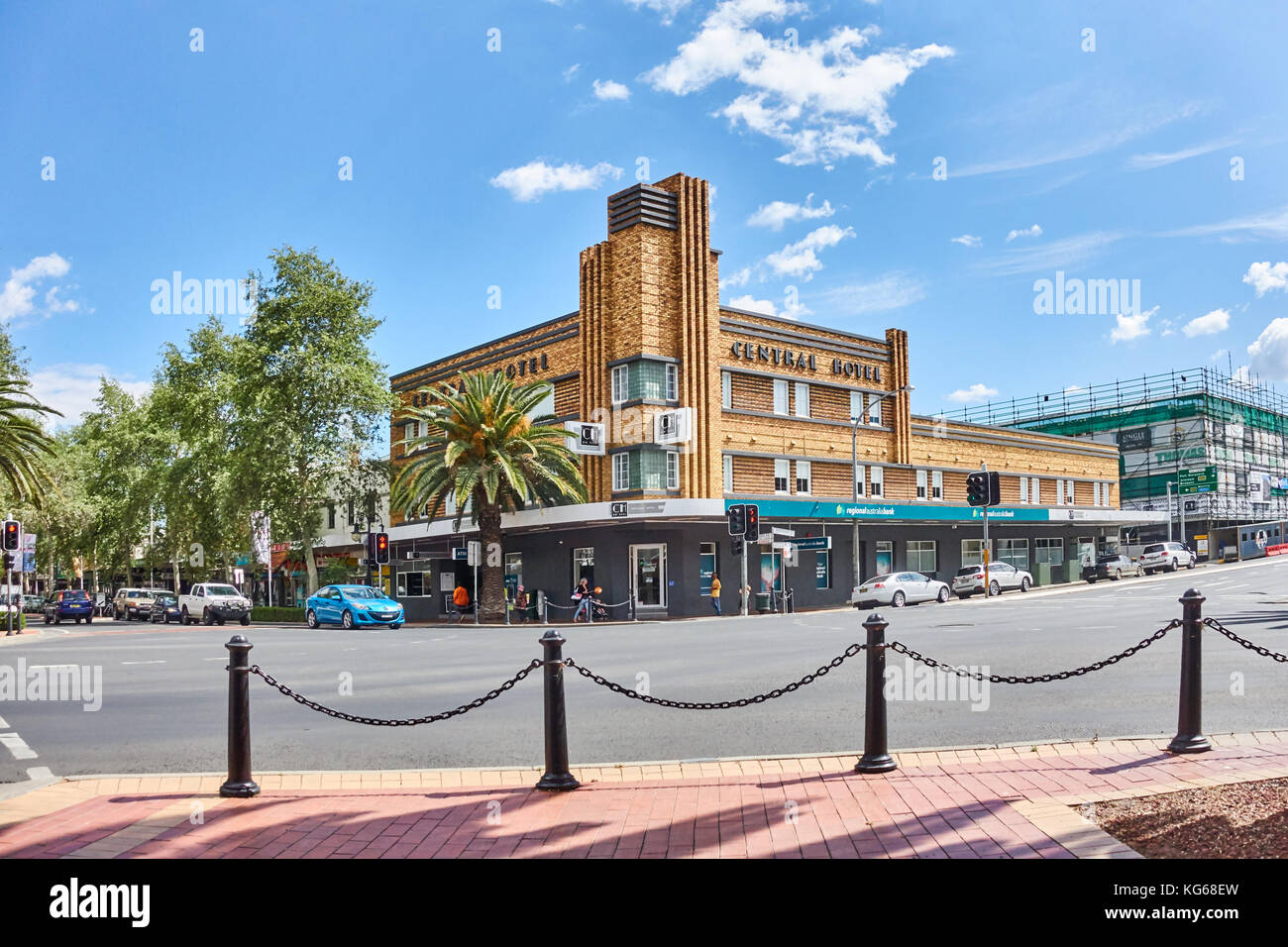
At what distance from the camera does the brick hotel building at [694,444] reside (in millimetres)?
39125

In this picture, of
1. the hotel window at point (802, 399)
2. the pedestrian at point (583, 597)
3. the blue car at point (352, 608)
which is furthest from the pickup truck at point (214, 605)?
the hotel window at point (802, 399)

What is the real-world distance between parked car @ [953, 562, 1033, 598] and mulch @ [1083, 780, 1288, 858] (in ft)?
119

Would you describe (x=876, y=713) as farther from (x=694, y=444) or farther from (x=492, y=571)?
(x=492, y=571)

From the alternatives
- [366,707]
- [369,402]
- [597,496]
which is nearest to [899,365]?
[597,496]

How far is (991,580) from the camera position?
4284cm

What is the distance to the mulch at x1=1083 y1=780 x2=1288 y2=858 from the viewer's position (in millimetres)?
5066

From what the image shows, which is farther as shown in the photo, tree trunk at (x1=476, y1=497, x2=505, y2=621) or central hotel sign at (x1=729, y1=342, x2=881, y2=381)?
central hotel sign at (x1=729, y1=342, x2=881, y2=381)

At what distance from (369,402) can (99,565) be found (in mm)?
44153

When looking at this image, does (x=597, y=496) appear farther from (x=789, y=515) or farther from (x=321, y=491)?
(x=321, y=491)

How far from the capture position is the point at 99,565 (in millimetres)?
78625

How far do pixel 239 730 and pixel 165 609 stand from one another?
4814 centimetres

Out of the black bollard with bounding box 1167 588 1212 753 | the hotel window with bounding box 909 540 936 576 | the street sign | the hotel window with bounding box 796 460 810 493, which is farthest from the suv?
the black bollard with bounding box 1167 588 1212 753

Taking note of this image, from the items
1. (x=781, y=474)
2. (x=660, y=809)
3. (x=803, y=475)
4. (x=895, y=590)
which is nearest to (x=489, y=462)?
(x=781, y=474)

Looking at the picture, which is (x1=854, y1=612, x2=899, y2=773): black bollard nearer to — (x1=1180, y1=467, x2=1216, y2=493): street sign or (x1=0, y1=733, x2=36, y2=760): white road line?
(x1=0, y1=733, x2=36, y2=760): white road line
